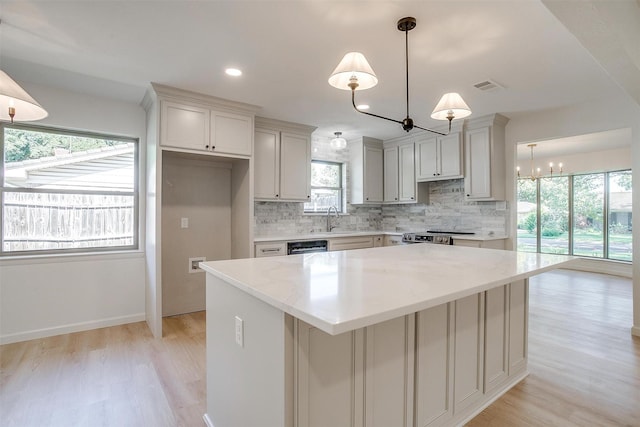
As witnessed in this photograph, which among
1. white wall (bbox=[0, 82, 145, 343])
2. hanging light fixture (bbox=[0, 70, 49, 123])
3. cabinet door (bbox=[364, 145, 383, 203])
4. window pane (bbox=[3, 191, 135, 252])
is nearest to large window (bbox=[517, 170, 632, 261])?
cabinet door (bbox=[364, 145, 383, 203])

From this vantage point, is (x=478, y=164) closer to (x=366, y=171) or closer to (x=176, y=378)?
(x=366, y=171)

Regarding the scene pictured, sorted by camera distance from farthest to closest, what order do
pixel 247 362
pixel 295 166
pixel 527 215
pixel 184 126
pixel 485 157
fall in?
pixel 527 215 → pixel 295 166 → pixel 485 157 → pixel 184 126 → pixel 247 362

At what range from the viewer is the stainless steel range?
4.24 m

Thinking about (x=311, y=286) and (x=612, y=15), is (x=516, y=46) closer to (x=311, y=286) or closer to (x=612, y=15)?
(x=612, y=15)

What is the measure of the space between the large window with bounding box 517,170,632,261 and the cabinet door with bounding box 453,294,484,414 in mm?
6414

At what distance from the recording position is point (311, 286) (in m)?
1.29

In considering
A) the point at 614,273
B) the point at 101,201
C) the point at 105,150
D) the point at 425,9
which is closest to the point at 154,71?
the point at 105,150

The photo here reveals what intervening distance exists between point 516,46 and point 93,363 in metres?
4.06

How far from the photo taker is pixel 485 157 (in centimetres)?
405

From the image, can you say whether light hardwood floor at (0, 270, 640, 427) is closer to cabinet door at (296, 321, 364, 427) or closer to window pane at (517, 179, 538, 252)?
cabinet door at (296, 321, 364, 427)

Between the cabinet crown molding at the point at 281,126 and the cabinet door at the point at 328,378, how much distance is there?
3.31m

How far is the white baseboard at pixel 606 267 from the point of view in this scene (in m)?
5.91

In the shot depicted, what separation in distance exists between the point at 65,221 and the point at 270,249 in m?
2.16

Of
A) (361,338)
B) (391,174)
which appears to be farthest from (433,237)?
(361,338)
